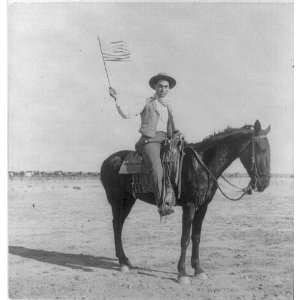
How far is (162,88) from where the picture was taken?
6559 millimetres

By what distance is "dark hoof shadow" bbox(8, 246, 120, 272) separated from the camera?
7000mm

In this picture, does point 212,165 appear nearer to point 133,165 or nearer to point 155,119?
point 155,119

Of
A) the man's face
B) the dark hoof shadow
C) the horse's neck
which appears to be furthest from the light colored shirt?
the dark hoof shadow

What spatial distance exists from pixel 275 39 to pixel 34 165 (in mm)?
4770

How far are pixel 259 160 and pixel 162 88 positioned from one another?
1.88m

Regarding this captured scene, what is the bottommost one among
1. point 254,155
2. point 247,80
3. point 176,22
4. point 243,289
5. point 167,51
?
point 243,289

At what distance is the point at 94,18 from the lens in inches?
282

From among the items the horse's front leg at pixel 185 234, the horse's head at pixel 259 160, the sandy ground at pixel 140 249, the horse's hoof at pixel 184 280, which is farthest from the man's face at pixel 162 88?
the horse's hoof at pixel 184 280

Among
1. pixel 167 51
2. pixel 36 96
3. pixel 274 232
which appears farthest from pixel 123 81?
pixel 274 232

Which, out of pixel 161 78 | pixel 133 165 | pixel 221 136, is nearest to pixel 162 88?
pixel 161 78

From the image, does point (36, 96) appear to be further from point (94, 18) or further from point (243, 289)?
point (243, 289)

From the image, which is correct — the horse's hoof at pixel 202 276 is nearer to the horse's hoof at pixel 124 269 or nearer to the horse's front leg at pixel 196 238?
the horse's front leg at pixel 196 238

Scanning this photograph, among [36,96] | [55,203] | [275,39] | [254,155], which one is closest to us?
[254,155]

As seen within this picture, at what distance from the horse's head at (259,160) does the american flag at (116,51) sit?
104 inches
